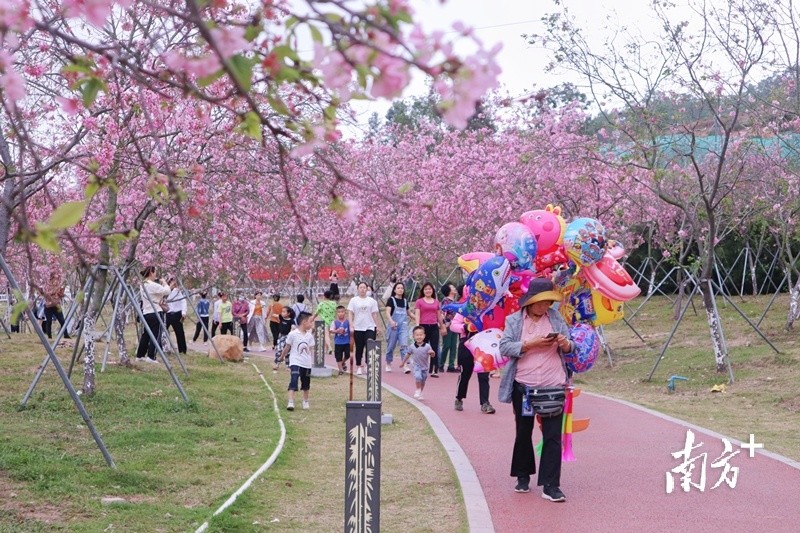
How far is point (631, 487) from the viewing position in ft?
30.3

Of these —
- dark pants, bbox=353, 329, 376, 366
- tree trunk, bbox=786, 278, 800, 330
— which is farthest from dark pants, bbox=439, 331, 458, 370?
tree trunk, bbox=786, 278, 800, 330

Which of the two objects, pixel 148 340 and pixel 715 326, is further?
pixel 148 340

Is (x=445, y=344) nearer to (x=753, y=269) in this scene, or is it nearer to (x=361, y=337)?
(x=361, y=337)

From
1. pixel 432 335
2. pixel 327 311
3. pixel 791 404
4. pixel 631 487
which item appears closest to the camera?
pixel 631 487

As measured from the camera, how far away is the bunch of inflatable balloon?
1097cm

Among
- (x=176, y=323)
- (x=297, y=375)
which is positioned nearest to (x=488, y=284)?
(x=297, y=375)

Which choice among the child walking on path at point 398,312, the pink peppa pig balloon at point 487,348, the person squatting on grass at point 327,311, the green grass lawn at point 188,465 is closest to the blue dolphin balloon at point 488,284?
the pink peppa pig balloon at point 487,348

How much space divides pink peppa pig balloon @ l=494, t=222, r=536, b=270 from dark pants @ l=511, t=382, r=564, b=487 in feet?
7.66

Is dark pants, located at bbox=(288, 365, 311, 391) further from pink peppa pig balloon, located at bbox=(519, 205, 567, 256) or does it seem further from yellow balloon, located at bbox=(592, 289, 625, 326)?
yellow balloon, located at bbox=(592, 289, 625, 326)

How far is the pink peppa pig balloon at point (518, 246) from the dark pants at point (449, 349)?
9952 mm

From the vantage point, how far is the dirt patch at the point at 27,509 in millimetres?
7492

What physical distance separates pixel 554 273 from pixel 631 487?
9.45ft

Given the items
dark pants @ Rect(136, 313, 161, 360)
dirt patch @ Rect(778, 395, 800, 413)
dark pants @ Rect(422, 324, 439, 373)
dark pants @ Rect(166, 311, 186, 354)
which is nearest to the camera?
dirt patch @ Rect(778, 395, 800, 413)

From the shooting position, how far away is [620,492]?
9055 millimetres
